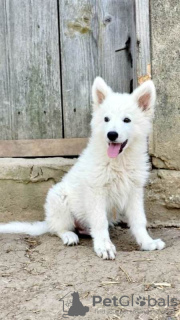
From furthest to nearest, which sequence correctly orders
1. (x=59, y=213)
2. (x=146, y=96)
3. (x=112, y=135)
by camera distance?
(x=59, y=213) < (x=146, y=96) < (x=112, y=135)

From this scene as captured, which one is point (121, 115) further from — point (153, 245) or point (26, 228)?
point (26, 228)

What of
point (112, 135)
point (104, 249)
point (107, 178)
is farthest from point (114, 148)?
point (104, 249)

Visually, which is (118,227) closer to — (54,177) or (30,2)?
(54,177)

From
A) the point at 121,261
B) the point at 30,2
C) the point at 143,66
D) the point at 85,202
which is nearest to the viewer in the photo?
the point at 121,261

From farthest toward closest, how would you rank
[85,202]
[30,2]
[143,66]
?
1. [30,2]
2. [143,66]
3. [85,202]

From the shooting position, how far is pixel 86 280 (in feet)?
11.2

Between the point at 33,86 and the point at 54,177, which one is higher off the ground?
the point at 33,86

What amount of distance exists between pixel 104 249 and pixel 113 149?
2.82 feet

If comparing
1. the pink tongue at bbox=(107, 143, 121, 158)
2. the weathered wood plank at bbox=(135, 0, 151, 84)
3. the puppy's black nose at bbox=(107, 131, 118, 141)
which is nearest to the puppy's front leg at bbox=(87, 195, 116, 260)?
the pink tongue at bbox=(107, 143, 121, 158)

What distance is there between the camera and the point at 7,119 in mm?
5027

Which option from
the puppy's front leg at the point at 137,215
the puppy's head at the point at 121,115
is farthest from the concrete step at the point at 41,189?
the puppy's head at the point at 121,115

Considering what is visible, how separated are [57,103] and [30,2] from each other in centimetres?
109

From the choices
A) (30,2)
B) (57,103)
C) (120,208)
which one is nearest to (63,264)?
(120,208)

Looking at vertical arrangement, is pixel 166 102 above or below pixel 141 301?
above
